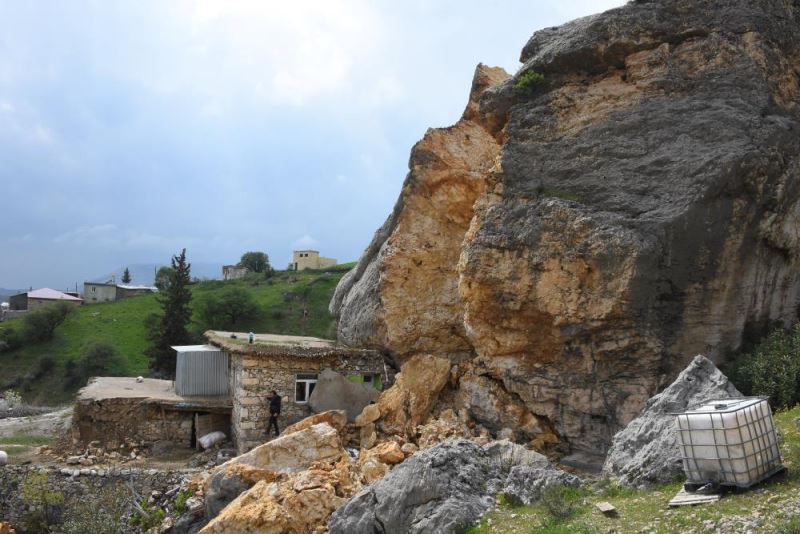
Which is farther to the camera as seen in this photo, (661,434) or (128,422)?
(128,422)

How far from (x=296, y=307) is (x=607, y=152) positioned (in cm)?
4387

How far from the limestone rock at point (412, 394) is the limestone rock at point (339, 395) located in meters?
1.23

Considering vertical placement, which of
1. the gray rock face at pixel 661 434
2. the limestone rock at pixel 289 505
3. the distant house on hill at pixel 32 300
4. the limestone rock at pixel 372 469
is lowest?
the limestone rock at pixel 289 505

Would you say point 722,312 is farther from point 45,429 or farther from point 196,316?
point 196,316

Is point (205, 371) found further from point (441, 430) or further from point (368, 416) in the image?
point (441, 430)

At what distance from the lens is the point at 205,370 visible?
21.6 meters

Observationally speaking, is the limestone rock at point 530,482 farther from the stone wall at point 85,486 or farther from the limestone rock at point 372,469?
the stone wall at point 85,486

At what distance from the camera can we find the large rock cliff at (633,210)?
45.8 ft

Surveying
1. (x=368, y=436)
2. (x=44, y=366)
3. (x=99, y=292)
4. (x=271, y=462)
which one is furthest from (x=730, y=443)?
(x=99, y=292)

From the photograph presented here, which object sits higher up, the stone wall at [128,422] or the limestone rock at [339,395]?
the limestone rock at [339,395]

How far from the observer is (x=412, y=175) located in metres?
20.7

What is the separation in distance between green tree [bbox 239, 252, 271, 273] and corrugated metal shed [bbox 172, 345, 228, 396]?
229 feet

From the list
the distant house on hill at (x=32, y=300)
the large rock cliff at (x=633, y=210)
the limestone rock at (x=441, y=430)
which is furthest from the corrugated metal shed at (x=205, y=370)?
the distant house on hill at (x=32, y=300)

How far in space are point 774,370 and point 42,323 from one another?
52156 mm
